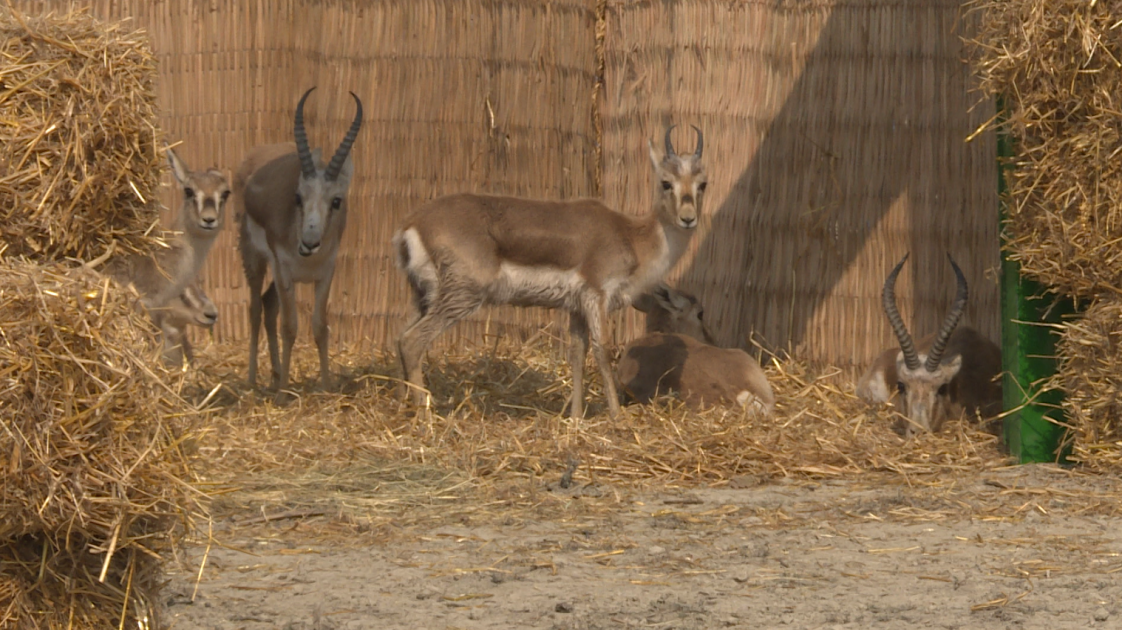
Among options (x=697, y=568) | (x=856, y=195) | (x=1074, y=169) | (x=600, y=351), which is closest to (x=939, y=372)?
(x=1074, y=169)

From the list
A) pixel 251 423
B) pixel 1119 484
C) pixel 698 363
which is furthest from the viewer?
pixel 698 363

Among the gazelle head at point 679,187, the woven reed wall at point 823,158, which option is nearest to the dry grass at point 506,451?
the woven reed wall at point 823,158

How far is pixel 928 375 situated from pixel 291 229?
155 inches

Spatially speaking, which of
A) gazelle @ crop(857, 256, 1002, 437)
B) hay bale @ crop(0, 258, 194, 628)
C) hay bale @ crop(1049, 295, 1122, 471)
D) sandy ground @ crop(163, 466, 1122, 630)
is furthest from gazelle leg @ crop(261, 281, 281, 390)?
hay bale @ crop(0, 258, 194, 628)

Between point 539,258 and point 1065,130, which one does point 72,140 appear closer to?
point 539,258

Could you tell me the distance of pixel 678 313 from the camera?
9.52 m

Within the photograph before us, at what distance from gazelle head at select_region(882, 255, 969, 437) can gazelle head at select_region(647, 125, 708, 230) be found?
1.26 meters

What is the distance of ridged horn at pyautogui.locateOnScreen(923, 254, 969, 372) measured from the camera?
790 cm

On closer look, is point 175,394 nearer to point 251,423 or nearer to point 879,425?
point 251,423

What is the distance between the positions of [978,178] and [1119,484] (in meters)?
2.92

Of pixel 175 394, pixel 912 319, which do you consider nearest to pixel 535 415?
pixel 912 319

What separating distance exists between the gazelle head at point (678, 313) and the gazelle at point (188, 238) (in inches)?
114

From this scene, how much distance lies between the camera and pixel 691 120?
9.85 m

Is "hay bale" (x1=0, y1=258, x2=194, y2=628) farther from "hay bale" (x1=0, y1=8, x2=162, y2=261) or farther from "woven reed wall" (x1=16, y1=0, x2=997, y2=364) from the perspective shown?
"woven reed wall" (x1=16, y1=0, x2=997, y2=364)
